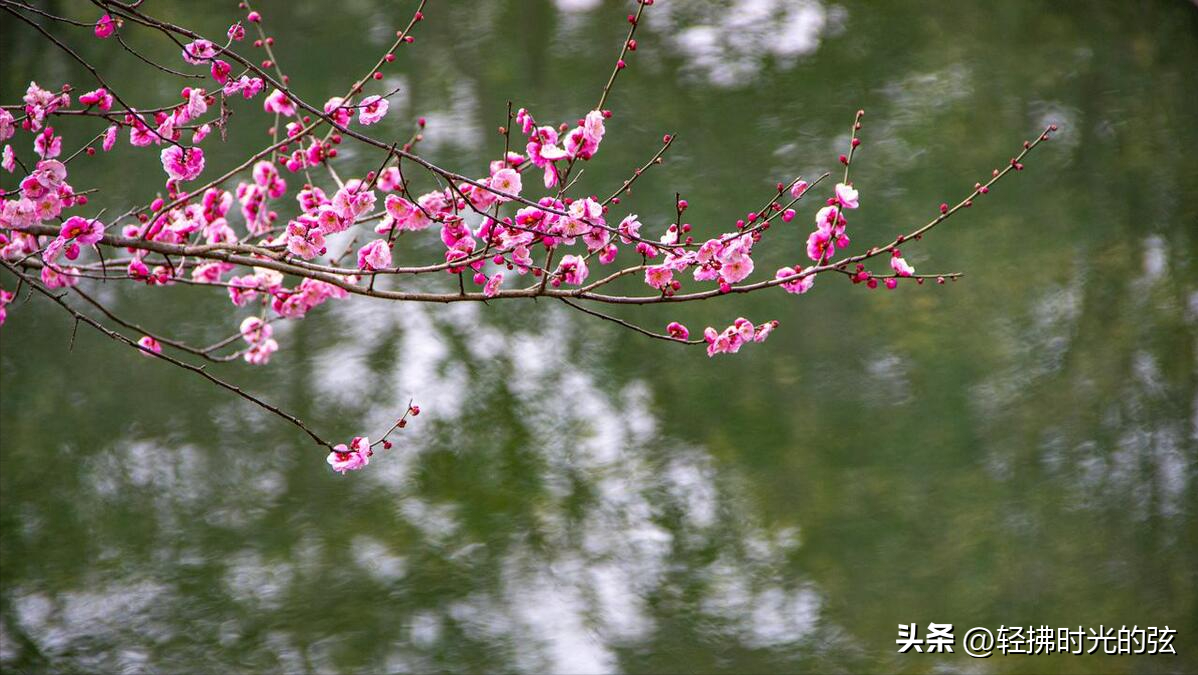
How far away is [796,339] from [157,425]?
1542mm

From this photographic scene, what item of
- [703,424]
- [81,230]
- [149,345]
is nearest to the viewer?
[81,230]

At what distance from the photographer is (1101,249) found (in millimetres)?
2932

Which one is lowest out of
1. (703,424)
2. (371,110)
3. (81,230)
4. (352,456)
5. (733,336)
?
(352,456)

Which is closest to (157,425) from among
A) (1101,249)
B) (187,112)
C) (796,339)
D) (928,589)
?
(187,112)

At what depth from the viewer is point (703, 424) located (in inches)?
104

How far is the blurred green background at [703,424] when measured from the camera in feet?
7.55

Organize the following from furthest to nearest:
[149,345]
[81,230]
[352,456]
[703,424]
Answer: [703,424] < [149,345] < [352,456] < [81,230]

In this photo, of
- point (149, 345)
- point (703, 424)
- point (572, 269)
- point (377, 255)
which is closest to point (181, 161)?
point (377, 255)

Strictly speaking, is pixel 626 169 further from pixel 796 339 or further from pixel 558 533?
pixel 558 533

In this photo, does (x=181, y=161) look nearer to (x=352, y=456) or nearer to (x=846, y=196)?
(x=352, y=456)

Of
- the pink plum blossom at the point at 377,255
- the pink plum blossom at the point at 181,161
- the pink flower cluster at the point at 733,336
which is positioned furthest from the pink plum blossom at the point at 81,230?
the pink flower cluster at the point at 733,336

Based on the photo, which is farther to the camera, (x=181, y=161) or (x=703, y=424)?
(x=703, y=424)

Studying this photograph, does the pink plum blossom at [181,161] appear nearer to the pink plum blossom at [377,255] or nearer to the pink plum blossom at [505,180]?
the pink plum blossom at [377,255]

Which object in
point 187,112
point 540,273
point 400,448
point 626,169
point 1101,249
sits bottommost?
point 540,273
